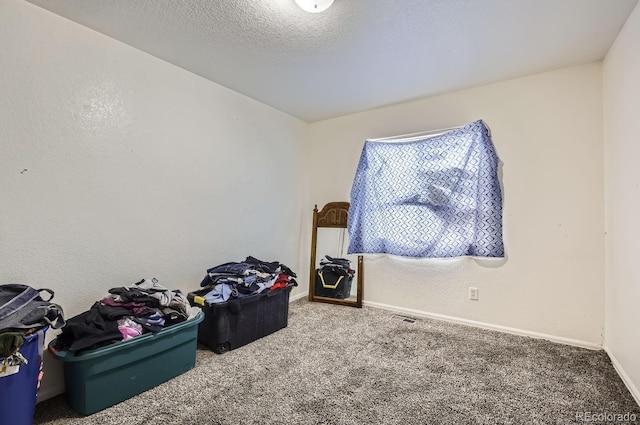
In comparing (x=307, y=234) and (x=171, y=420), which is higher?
(x=307, y=234)

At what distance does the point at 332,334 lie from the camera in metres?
2.57

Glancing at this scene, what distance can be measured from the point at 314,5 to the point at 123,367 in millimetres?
2216

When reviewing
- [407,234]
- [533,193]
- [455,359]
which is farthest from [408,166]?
[455,359]

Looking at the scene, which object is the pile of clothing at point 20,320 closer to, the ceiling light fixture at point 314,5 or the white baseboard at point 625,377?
the ceiling light fixture at point 314,5

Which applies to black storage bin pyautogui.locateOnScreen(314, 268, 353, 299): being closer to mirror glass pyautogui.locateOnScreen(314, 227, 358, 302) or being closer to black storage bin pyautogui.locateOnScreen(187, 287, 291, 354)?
mirror glass pyautogui.locateOnScreen(314, 227, 358, 302)

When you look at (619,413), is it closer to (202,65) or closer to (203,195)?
(203,195)

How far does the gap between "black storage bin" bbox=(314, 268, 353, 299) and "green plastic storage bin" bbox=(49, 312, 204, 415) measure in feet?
5.69

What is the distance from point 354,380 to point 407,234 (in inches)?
62.6

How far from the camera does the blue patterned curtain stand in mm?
2674

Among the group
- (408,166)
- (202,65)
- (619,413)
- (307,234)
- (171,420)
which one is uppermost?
(202,65)

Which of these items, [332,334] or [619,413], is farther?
[332,334]

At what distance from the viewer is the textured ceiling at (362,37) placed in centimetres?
173

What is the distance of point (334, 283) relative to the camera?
341 cm

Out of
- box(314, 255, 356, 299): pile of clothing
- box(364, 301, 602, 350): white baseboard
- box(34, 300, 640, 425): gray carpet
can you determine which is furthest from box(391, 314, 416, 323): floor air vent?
box(314, 255, 356, 299): pile of clothing
